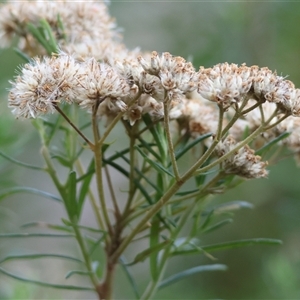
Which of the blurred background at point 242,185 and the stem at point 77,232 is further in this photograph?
the blurred background at point 242,185

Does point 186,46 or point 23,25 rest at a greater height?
point 186,46

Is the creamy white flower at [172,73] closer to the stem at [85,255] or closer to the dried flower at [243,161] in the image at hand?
the dried flower at [243,161]

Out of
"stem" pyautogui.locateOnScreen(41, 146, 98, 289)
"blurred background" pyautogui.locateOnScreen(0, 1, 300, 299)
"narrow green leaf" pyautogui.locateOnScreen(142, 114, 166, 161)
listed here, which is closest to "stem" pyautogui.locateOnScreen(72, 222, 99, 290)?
"stem" pyautogui.locateOnScreen(41, 146, 98, 289)

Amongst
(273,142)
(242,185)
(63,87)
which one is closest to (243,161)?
(273,142)

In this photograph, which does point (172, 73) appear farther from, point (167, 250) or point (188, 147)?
point (167, 250)

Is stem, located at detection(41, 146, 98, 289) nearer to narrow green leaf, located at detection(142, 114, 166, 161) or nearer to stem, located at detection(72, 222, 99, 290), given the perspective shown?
stem, located at detection(72, 222, 99, 290)

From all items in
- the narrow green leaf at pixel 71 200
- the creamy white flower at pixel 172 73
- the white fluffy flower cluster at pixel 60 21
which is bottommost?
the narrow green leaf at pixel 71 200

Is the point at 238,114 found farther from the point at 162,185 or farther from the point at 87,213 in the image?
the point at 87,213

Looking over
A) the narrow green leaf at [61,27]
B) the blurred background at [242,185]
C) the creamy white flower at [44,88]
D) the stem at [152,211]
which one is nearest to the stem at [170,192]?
the stem at [152,211]

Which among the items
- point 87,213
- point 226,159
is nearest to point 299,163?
point 226,159

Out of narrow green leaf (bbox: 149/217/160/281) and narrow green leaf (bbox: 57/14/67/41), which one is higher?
narrow green leaf (bbox: 57/14/67/41)

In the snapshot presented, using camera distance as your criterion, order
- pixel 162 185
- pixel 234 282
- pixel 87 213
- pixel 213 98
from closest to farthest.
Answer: pixel 213 98 < pixel 162 185 < pixel 234 282 < pixel 87 213
